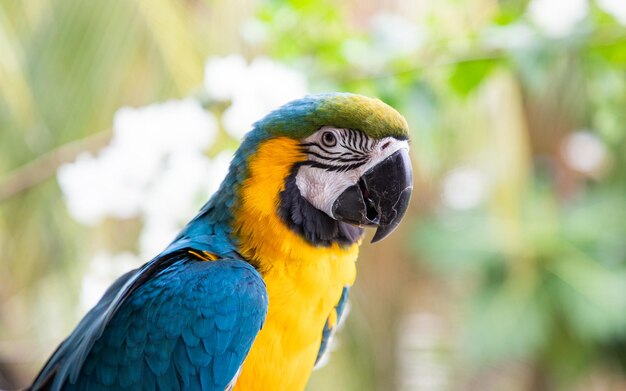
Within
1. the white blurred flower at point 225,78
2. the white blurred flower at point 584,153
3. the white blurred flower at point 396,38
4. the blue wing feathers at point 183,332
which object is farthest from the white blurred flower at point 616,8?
the white blurred flower at point 584,153

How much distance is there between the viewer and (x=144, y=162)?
1598 mm

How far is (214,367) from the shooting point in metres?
1.12

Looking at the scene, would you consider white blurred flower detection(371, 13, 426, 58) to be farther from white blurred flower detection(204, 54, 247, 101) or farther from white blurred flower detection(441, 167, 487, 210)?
white blurred flower detection(441, 167, 487, 210)

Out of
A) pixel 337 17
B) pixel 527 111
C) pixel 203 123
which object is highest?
pixel 337 17

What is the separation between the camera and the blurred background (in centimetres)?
167

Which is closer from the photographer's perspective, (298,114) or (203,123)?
(298,114)

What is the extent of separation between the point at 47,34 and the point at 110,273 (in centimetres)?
116

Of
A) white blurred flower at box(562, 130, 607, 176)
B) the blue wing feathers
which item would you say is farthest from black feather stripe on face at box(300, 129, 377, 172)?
white blurred flower at box(562, 130, 607, 176)

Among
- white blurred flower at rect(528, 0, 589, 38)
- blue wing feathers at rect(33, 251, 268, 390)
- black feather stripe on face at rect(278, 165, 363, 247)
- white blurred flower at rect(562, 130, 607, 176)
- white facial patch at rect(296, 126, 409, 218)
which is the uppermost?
white blurred flower at rect(528, 0, 589, 38)

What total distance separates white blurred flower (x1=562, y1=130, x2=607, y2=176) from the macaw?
303 cm

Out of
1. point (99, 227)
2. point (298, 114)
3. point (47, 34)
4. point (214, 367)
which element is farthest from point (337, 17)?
point (99, 227)

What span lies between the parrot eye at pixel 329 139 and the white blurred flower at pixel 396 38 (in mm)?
665

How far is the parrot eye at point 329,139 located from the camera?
3.79 feet

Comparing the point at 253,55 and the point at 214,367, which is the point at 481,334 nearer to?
the point at 253,55
